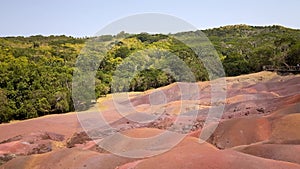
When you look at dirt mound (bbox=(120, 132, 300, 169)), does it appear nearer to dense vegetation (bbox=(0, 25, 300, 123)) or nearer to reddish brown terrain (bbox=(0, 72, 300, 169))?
reddish brown terrain (bbox=(0, 72, 300, 169))

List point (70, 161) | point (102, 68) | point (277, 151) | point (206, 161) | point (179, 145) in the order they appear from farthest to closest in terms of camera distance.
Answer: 1. point (102, 68)
2. point (70, 161)
3. point (179, 145)
4. point (277, 151)
5. point (206, 161)

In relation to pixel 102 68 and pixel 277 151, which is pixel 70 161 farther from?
pixel 102 68

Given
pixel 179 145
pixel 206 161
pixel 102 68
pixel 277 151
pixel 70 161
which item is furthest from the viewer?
pixel 102 68

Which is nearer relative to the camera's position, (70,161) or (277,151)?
(277,151)

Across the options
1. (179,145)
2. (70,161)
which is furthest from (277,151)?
(70,161)

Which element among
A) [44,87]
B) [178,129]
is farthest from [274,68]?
[178,129]

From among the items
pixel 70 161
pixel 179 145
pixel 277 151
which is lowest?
pixel 70 161

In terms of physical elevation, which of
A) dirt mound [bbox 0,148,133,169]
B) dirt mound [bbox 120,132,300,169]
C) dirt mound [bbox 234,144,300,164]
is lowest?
dirt mound [bbox 0,148,133,169]

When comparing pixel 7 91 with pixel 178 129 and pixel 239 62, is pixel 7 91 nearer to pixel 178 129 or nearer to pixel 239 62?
pixel 178 129

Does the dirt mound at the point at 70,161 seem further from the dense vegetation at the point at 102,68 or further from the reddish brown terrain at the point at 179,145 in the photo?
the dense vegetation at the point at 102,68

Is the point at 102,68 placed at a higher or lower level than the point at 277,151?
higher

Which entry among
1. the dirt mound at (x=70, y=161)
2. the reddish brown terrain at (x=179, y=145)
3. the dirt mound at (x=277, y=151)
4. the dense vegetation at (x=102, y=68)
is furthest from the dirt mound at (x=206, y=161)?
the dense vegetation at (x=102, y=68)

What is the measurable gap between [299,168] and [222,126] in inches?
317

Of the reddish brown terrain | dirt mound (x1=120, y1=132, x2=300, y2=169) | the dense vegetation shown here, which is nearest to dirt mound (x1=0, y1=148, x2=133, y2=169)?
the reddish brown terrain
